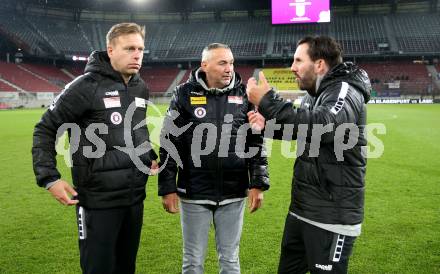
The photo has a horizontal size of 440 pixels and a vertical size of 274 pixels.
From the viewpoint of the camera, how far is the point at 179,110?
3463 millimetres

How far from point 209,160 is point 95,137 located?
35.8 inches

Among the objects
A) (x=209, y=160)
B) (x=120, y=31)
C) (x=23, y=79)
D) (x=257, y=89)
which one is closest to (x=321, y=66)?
(x=257, y=89)

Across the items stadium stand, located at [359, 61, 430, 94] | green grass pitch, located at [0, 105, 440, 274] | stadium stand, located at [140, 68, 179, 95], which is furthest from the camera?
stadium stand, located at [140, 68, 179, 95]

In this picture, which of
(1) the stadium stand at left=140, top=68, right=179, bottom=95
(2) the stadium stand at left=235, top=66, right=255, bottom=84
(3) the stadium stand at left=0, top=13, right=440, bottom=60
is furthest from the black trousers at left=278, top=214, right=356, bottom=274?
(2) the stadium stand at left=235, top=66, right=255, bottom=84

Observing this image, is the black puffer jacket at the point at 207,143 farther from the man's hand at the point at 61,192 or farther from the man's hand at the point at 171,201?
the man's hand at the point at 61,192

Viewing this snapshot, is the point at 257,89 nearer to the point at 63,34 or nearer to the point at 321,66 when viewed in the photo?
the point at 321,66

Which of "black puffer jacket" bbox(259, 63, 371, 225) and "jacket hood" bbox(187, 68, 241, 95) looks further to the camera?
"jacket hood" bbox(187, 68, 241, 95)

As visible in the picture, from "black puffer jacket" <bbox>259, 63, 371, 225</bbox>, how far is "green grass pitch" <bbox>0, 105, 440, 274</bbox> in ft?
5.56

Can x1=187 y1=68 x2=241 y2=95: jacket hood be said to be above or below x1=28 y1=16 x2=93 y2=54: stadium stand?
below

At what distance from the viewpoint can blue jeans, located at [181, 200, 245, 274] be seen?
3379 millimetres

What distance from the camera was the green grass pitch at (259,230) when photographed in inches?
172

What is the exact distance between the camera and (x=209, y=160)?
3377mm

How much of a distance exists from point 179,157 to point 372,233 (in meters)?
3.07

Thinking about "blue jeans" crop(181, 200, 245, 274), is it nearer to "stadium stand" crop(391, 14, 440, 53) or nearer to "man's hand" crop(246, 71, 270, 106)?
"man's hand" crop(246, 71, 270, 106)
